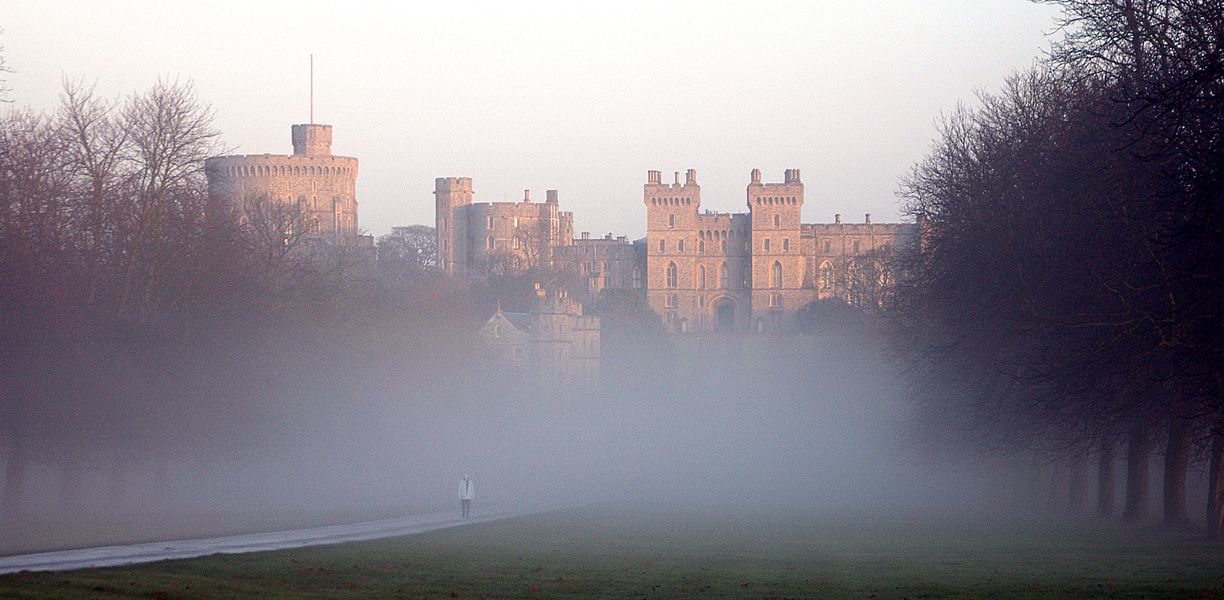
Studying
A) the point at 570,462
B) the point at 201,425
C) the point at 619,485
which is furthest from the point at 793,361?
the point at 201,425

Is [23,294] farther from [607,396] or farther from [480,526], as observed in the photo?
[607,396]

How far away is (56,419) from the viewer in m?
26.6

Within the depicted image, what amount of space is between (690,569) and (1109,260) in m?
8.24

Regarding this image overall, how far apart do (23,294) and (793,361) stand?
3045 inches

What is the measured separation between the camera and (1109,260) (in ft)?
61.9

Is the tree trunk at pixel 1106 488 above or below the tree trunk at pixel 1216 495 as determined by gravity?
below

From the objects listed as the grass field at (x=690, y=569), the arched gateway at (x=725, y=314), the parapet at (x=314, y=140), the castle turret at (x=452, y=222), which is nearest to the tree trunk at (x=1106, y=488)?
the grass field at (x=690, y=569)

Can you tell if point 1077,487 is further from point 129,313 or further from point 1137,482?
point 129,313

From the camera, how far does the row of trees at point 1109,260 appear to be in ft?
52.1

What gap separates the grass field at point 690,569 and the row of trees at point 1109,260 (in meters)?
2.27

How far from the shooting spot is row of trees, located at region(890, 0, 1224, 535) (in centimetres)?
1587

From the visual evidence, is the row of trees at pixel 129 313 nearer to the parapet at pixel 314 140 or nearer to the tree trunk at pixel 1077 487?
the tree trunk at pixel 1077 487

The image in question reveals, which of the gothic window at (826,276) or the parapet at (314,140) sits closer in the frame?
the parapet at (314,140)

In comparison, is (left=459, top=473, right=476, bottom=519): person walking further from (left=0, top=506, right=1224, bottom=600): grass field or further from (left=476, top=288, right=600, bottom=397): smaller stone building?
(left=476, top=288, right=600, bottom=397): smaller stone building
